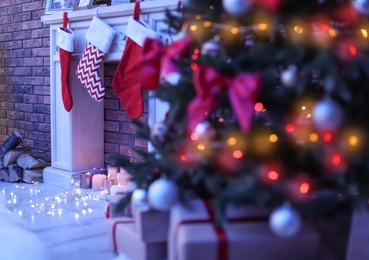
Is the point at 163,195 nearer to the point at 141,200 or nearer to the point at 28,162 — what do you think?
the point at 141,200

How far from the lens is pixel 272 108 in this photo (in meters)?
1.61

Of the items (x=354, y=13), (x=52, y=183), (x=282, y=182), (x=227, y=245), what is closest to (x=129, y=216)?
(x=227, y=245)

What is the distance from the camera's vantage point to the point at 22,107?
4.27 m

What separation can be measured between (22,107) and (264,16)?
126 inches

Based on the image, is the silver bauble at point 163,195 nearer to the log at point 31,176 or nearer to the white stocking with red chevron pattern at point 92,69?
the white stocking with red chevron pattern at point 92,69

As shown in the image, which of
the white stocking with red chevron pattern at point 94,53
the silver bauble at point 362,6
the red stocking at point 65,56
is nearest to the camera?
the silver bauble at point 362,6

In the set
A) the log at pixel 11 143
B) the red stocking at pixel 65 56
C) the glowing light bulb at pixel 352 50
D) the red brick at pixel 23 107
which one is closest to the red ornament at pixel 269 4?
the glowing light bulb at pixel 352 50

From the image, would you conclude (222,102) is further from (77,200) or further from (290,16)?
A: (77,200)

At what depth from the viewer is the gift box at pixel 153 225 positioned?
66.5 inches

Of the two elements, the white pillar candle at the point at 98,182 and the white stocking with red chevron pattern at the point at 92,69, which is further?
the white pillar candle at the point at 98,182

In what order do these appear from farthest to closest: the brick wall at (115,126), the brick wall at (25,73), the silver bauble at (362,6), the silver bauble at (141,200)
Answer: the brick wall at (25,73)
the brick wall at (115,126)
the silver bauble at (141,200)
the silver bauble at (362,6)

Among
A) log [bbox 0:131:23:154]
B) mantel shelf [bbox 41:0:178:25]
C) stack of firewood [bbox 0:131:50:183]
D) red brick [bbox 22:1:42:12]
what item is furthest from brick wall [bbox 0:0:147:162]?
mantel shelf [bbox 41:0:178:25]

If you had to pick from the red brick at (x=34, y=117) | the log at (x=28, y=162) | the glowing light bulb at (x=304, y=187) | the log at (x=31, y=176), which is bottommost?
the log at (x=31, y=176)

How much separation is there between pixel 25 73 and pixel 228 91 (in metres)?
3.13
